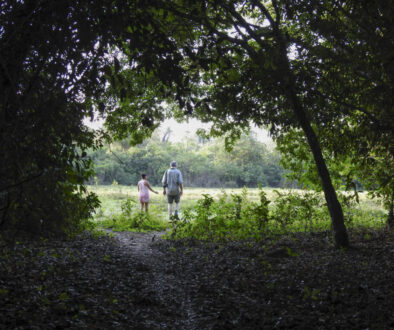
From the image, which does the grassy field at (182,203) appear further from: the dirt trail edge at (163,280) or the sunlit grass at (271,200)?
the dirt trail edge at (163,280)

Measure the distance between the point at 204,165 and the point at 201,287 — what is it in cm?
5315

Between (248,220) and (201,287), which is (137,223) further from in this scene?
(201,287)

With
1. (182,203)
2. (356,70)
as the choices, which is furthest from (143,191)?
(356,70)

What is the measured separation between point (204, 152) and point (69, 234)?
51.7 meters

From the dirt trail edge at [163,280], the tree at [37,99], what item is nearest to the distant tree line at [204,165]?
the dirt trail edge at [163,280]

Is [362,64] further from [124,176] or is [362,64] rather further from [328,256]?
[124,176]

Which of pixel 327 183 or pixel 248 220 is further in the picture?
pixel 248 220

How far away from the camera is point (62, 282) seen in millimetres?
4898

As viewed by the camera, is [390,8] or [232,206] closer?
[390,8]

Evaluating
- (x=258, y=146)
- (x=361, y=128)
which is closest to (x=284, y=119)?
(x=361, y=128)

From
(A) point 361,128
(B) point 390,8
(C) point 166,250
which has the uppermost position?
(B) point 390,8

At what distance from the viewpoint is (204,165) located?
58688 mm

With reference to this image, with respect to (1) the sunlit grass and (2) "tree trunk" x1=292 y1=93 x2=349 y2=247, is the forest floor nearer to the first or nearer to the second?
(2) "tree trunk" x1=292 y1=93 x2=349 y2=247

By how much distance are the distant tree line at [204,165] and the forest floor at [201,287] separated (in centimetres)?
4100
